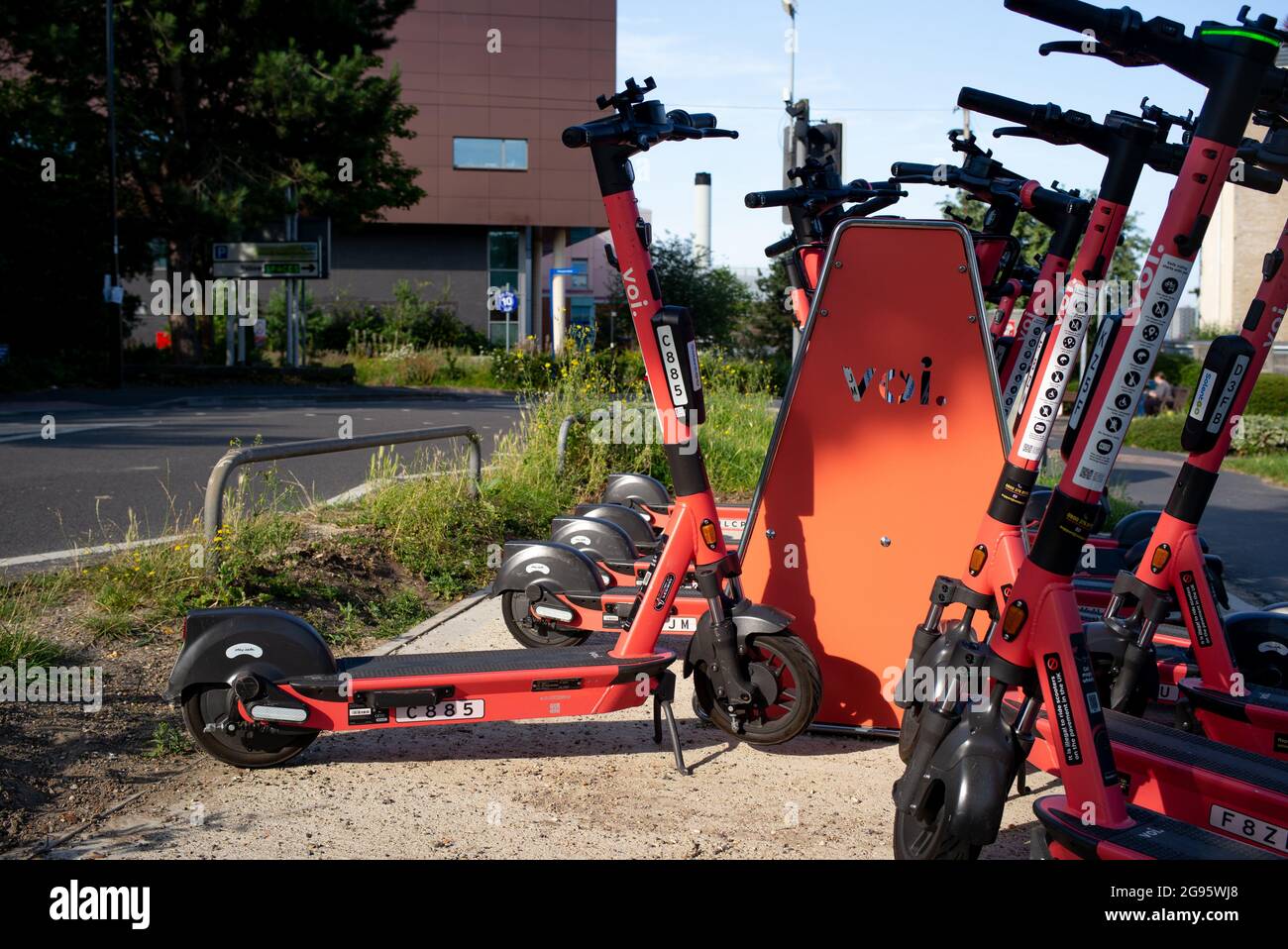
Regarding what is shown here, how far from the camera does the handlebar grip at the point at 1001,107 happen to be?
3.73 metres

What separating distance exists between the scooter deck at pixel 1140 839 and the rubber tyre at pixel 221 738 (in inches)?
97.1

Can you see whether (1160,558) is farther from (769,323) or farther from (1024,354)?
(769,323)

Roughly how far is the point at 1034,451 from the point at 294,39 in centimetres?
3002

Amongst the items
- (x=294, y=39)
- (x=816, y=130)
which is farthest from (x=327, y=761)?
(x=294, y=39)

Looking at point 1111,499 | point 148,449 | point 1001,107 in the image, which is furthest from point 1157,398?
point 1001,107

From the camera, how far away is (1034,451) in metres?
3.69

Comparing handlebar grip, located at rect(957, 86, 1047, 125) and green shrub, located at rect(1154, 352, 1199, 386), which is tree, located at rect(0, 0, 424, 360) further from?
handlebar grip, located at rect(957, 86, 1047, 125)

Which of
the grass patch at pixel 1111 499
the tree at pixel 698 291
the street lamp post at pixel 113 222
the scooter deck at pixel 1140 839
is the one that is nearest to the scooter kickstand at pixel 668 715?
the scooter deck at pixel 1140 839

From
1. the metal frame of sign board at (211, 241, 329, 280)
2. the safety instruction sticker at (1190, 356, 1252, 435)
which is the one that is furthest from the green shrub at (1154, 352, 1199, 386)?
the safety instruction sticker at (1190, 356, 1252, 435)

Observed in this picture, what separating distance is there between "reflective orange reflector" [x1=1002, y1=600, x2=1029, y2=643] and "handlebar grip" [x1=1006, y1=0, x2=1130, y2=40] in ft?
4.47

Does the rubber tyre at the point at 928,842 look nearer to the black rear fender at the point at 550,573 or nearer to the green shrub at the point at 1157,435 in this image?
the black rear fender at the point at 550,573

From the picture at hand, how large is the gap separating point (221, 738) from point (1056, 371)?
2998mm

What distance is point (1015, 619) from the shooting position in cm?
301

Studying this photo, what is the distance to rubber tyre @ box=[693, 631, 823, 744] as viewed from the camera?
4312mm
